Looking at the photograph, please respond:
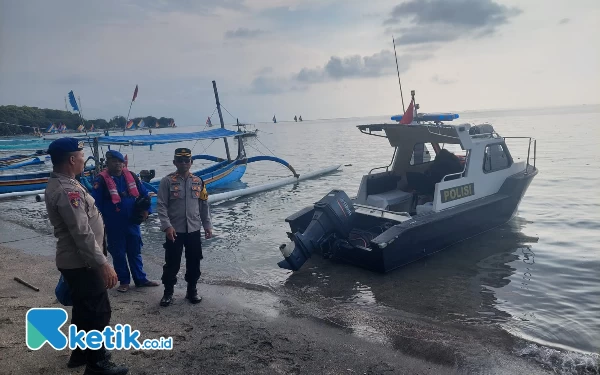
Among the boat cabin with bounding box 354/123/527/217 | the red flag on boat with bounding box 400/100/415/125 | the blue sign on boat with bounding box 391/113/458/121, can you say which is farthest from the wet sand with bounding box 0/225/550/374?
the red flag on boat with bounding box 400/100/415/125

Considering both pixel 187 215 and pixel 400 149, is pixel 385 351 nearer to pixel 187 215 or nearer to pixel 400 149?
pixel 187 215

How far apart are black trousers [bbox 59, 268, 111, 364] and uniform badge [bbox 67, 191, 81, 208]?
57 centimetres

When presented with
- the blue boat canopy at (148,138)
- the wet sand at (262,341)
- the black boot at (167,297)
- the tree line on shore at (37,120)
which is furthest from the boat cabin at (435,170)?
the tree line on shore at (37,120)

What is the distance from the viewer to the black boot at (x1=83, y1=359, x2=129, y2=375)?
11.9 feet

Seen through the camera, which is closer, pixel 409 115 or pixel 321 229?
pixel 321 229

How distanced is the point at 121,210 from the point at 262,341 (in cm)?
279

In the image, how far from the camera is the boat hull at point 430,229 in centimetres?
710

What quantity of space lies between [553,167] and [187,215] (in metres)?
20.6

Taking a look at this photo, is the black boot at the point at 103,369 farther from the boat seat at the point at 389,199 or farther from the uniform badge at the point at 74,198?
the boat seat at the point at 389,199

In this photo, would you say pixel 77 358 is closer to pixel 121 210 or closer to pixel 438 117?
pixel 121 210

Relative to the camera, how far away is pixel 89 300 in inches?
138

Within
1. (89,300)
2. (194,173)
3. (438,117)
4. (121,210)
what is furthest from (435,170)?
(194,173)

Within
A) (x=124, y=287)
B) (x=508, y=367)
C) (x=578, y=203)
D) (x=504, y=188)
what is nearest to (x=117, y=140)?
(x=124, y=287)

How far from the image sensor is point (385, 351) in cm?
448
